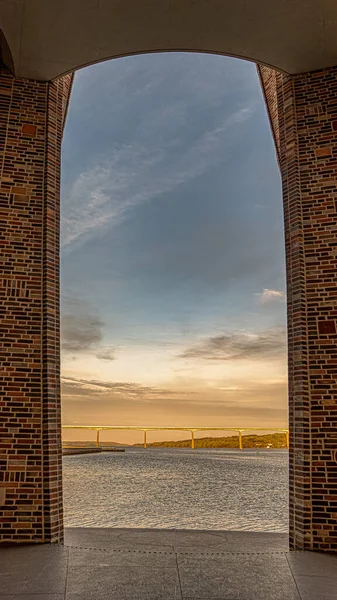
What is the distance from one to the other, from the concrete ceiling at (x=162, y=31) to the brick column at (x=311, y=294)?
48 centimetres

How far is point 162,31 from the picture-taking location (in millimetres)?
5137

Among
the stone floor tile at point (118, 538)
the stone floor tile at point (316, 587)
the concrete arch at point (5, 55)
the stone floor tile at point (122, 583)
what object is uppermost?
the concrete arch at point (5, 55)

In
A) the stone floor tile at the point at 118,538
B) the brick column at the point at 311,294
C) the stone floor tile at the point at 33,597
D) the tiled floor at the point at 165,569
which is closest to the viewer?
the stone floor tile at the point at 33,597

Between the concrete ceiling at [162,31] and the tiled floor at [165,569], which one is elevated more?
the concrete ceiling at [162,31]

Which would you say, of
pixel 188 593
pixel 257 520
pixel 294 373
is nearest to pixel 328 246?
pixel 294 373

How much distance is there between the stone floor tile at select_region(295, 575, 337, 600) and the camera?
310 centimetres

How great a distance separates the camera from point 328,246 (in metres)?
4.96

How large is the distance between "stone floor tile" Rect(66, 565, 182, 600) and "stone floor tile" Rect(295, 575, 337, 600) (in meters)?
0.85

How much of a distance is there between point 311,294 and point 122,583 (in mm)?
3139

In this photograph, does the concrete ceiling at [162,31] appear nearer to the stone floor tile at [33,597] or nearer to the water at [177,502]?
the stone floor tile at [33,597]

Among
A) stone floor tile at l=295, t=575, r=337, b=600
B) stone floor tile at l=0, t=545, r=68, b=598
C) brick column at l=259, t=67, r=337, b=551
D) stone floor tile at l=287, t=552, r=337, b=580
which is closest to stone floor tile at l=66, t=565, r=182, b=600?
stone floor tile at l=0, t=545, r=68, b=598

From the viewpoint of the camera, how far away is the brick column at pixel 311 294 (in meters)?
4.48

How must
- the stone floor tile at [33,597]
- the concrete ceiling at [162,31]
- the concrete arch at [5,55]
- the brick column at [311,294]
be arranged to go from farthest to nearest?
the concrete arch at [5,55] < the concrete ceiling at [162,31] < the brick column at [311,294] < the stone floor tile at [33,597]

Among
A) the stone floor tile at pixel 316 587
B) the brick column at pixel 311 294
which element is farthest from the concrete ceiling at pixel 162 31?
the stone floor tile at pixel 316 587
